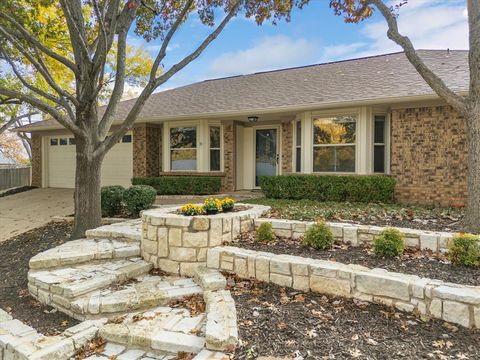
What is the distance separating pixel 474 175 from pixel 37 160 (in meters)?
16.5

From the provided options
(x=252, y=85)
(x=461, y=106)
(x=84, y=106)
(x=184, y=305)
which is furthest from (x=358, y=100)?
(x=184, y=305)

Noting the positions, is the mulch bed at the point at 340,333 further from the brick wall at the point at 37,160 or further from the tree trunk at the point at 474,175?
the brick wall at the point at 37,160

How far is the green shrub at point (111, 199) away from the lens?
8188 mm

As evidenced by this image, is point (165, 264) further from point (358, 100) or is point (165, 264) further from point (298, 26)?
point (298, 26)

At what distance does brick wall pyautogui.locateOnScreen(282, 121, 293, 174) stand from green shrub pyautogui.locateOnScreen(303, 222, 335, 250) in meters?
6.11

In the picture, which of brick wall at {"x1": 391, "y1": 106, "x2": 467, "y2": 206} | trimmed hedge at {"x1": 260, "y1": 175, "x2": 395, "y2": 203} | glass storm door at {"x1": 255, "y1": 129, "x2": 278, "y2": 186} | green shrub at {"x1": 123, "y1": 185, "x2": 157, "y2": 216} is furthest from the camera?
glass storm door at {"x1": 255, "y1": 129, "x2": 278, "y2": 186}

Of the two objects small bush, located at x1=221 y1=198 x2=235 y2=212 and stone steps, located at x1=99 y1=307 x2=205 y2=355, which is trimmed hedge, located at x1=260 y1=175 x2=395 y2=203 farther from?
stone steps, located at x1=99 y1=307 x2=205 y2=355

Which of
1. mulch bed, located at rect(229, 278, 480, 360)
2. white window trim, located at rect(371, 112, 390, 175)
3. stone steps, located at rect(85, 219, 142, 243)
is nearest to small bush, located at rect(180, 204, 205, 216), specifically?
stone steps, located at rect(85, 219, 142, 243)

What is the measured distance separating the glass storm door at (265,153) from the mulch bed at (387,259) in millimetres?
6740

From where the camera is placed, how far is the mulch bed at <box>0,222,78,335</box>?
12.7 feet

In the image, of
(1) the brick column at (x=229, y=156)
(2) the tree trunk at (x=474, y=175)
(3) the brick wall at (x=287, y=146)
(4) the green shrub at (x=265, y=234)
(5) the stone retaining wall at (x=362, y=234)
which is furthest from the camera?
(1) the brick column at (x=229, y=156)

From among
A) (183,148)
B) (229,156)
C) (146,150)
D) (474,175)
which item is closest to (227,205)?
(474,175)

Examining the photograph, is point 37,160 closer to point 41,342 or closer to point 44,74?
point 44,74

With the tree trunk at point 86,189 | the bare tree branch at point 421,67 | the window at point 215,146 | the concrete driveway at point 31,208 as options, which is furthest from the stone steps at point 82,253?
the window at point 215,146
